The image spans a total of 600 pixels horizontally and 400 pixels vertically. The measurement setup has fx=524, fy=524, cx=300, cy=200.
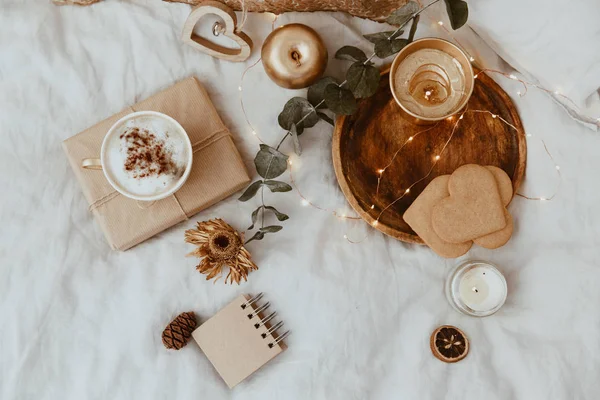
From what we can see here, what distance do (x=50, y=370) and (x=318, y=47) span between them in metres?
0.70

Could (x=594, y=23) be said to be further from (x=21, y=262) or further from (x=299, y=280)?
(x=21, y=262)

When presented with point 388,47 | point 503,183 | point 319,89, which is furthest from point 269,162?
point 503,183

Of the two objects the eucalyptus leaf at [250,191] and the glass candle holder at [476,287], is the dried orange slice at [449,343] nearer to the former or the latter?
the glass candle holder at [476,287]

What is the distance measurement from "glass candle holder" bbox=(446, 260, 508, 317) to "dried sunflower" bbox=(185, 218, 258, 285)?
34 centimetres

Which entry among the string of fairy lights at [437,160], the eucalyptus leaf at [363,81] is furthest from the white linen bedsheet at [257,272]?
the eucalyptus leaf at [363,81]

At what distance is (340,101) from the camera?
80 centimetres

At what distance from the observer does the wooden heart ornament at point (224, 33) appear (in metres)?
0.83

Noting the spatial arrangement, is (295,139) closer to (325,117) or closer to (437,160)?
(325,117)

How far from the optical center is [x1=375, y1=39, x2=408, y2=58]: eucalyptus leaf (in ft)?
2.60

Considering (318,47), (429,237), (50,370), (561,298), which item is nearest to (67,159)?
(50,370)

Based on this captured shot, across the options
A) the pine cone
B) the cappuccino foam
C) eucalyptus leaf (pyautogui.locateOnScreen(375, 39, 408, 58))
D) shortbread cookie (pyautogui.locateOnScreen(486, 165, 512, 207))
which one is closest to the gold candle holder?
eucalyptus leaf (pyautogui.locateOnScreen(375, 39, 408, 58))

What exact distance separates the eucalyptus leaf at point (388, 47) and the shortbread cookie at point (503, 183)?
0.81 ft

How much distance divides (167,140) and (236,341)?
35 centimetres

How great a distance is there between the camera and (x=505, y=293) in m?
0.86
